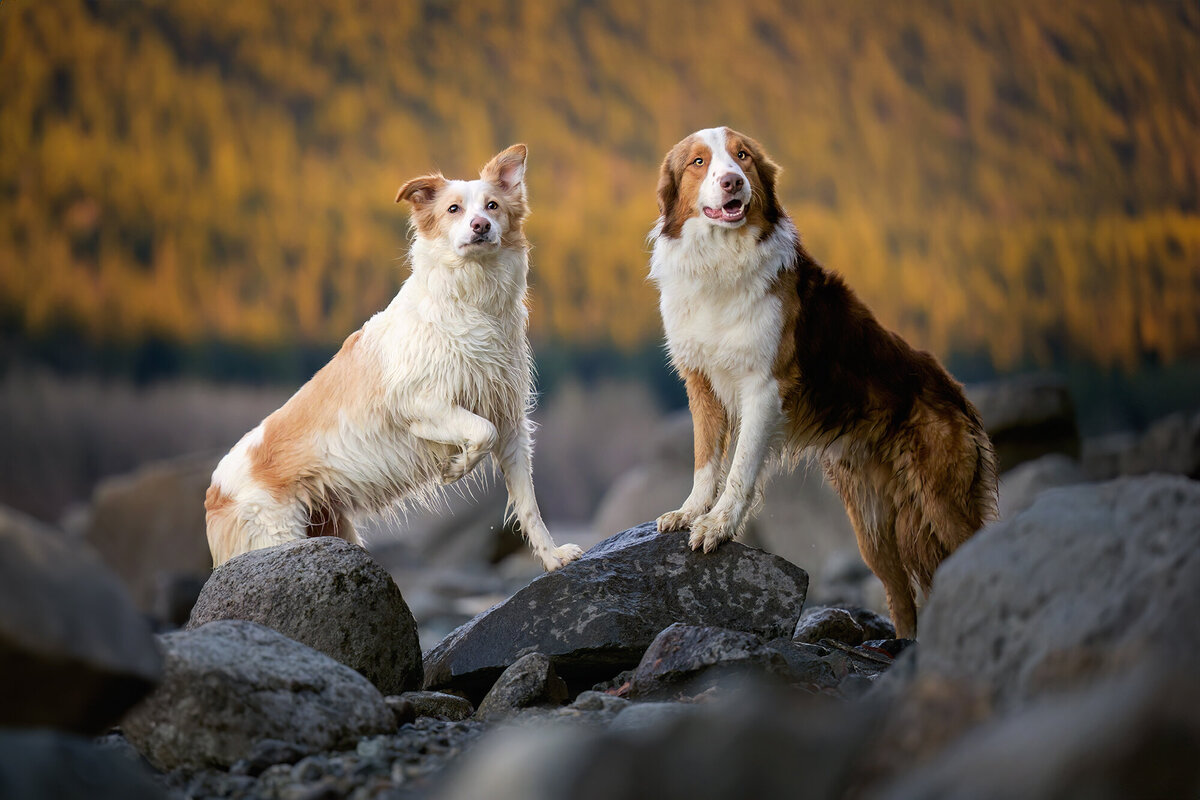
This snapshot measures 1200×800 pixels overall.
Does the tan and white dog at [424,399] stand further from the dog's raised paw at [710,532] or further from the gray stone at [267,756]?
the gray stone at [267,756]

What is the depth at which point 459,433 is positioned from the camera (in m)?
4.37

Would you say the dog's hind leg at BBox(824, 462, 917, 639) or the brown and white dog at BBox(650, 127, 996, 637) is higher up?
the brown and white dog at BBox(650, 127, 996, 637)

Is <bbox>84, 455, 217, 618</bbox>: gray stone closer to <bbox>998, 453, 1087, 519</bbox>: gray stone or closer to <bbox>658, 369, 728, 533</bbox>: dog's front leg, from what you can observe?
<bbox>998, 453, 1087, 519</bbox>: gray stone

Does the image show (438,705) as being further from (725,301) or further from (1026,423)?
(1026,423)

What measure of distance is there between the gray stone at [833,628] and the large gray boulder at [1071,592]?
207 cm

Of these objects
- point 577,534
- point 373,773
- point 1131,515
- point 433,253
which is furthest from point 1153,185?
point 373,773

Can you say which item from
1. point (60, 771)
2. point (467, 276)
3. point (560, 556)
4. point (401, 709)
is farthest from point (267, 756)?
point (467, 276)

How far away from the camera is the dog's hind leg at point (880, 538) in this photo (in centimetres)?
435

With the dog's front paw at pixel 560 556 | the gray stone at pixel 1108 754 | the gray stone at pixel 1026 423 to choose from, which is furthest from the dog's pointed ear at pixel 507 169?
the gray stone at pixel 1026 423

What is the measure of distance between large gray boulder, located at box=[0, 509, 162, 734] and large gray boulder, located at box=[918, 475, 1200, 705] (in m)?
1.72

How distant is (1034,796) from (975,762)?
0.13 meters

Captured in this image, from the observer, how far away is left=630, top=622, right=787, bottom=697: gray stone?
10.4ft

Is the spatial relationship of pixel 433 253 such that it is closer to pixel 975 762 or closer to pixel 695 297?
pixel 695 297

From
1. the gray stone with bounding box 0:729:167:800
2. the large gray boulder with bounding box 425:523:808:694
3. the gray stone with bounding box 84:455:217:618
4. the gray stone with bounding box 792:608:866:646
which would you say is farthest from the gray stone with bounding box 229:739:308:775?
the gray stone with bounding box 84:455:217:618
